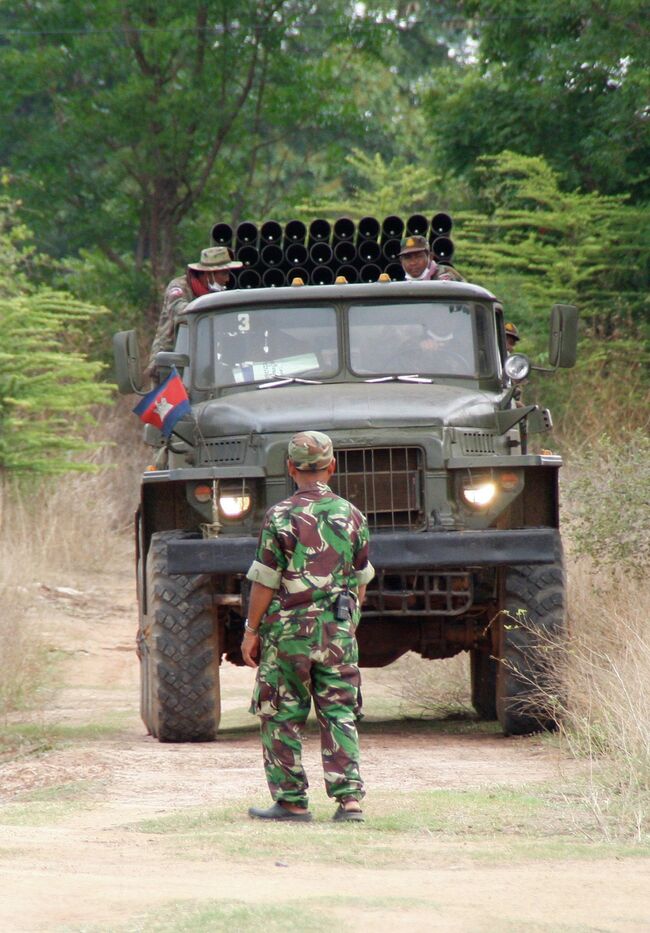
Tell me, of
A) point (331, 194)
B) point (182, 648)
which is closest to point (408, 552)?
point (182, 648)

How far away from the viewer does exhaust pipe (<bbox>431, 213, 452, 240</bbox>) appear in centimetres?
1157

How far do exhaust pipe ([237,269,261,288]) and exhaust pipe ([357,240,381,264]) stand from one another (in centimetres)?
71

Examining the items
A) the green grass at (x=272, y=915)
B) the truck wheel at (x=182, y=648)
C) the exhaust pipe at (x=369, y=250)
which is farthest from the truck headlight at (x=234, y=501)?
the green grass at (x=272, y=915)

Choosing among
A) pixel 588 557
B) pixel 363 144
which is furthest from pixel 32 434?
pixel 363 144

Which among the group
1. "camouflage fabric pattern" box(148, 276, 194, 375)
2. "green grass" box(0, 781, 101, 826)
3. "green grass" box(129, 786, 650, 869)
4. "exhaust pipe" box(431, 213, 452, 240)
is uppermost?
"exhaust pipe" box(431, 213, 452, 240)

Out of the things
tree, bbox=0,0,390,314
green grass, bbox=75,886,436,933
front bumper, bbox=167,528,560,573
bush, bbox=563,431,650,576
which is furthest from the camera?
tree, bbox=0,0,390,314

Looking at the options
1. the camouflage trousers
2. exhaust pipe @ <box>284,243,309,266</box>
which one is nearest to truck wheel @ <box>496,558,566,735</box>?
the camouflage trousers

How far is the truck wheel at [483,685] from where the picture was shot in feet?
35.0

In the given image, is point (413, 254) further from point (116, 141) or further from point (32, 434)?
point (116, 141)

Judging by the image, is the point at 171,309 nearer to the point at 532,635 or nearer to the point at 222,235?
the point at 222,235

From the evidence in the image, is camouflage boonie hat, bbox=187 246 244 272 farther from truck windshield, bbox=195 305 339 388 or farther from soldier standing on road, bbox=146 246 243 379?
truck windshield, bbox=195 305 339 388

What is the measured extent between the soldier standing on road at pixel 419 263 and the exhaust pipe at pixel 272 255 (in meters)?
0.77

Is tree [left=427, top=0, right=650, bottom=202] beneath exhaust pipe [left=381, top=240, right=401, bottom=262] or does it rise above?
above

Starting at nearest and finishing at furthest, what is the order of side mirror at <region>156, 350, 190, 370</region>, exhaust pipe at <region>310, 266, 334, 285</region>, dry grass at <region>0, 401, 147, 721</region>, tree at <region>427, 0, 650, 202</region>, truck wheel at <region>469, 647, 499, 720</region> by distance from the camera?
1. side mirror at <region>156, 350, 190, 370</region>
2. truck wheel at <region>469, 647, 499, 720</region>
3. exhaust pipe at <region>310, 266, 334, 285</region>
4. dry grass at <region>0, 401, 147, 721</region>
5. tree at <region>427, 0, 650, 202</region>
